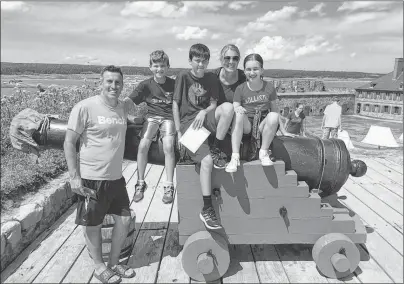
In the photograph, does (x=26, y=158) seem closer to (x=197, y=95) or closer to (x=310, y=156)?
(x=197, y=95)

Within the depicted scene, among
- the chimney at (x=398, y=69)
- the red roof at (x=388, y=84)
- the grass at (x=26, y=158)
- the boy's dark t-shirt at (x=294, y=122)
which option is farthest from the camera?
the chimney at (x=398, y=69)

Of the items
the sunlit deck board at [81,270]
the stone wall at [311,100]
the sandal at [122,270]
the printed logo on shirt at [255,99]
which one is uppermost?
the printed logo on shirt at [255,99]

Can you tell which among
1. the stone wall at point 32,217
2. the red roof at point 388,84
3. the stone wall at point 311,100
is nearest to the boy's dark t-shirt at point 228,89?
the stone wall at point 32,217

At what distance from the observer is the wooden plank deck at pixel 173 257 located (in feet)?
8.69

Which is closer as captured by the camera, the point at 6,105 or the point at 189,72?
the point at 189,72

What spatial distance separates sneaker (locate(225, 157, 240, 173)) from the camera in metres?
2.47

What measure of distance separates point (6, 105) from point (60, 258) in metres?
3.49

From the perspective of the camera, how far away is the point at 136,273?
2.70 m

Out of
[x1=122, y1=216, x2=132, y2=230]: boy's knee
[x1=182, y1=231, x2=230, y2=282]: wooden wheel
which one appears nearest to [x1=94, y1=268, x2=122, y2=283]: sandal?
[x1=122, y1=216, x2=132, y2=230]: boy's knee

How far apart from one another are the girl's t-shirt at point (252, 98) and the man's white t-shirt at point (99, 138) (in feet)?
2.85

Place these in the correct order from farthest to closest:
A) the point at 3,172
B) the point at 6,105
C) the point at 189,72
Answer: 1. the point at 6,105
2. the point at 3,172
3. the point at 189,72

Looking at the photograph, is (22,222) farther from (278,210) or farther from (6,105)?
(6,105)

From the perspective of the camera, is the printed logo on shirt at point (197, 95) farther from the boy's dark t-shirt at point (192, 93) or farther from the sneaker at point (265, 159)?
the sneaker at point (265, 159)

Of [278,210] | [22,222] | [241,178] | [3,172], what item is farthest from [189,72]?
[3,172]
